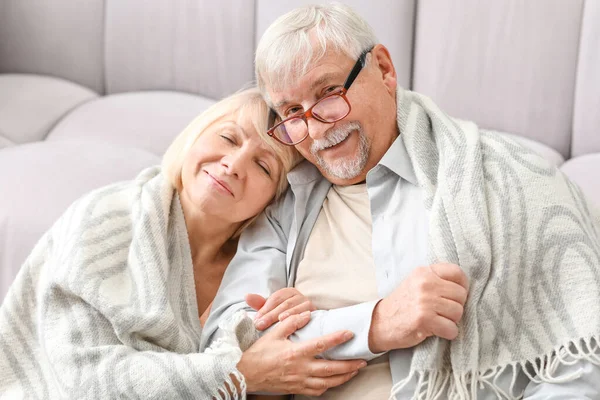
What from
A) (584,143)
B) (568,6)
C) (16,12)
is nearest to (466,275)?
(584,143)

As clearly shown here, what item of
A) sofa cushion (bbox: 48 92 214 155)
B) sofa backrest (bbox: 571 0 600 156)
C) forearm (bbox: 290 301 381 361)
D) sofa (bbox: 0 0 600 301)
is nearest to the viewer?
forearm (bbox: 290 301 381 361)

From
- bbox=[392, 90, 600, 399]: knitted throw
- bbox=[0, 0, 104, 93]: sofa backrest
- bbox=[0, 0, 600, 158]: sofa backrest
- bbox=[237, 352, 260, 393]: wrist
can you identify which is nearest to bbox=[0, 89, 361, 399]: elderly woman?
bbox=[237, 352, 260, 393]: wrist

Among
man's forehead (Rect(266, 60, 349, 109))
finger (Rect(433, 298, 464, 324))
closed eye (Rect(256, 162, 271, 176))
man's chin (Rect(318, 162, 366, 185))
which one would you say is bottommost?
finger (Rect(433, 298, 464, 324))

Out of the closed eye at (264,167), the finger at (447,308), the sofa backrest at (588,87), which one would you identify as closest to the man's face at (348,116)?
the closed eye at (264,167)

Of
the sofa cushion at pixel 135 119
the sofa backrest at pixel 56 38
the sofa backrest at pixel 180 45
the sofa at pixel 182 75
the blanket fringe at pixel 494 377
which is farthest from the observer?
the sofa backrest at pixel 56 38

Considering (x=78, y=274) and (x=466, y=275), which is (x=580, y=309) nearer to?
(x=466, y=275)

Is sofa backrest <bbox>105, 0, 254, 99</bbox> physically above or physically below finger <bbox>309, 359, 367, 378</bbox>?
above

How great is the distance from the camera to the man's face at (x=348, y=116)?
1491 mm

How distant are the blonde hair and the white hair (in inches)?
4.7

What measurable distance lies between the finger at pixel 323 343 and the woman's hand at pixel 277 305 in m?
0.08

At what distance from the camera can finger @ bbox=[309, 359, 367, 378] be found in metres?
1.38

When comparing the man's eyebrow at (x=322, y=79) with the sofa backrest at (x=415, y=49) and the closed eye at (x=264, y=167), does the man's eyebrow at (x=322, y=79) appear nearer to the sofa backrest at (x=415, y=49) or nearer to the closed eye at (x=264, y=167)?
the closed eye at (x=264, y=167)

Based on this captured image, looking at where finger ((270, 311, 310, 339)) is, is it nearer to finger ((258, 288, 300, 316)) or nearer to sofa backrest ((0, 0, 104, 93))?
finger ((258, 288, 300, 316))

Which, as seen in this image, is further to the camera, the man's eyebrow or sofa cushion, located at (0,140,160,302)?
sofa cushion, located at (0,140,160,302)
